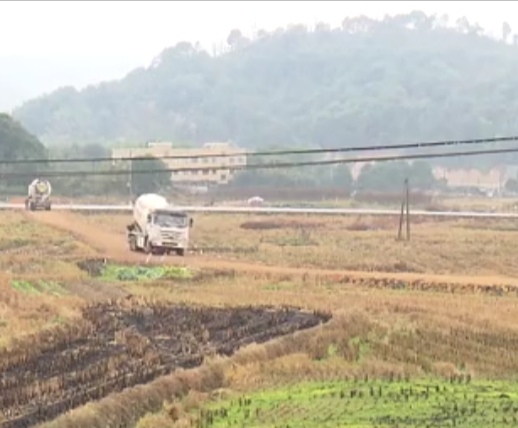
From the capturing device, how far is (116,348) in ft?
73.1

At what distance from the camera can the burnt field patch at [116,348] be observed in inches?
683

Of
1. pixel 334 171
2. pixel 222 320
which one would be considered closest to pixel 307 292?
pixel 222 320

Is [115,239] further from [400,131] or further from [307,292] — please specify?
[400,131]

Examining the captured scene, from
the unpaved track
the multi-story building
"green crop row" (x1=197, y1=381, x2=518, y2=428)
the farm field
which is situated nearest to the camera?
"green crop row" (x1=197, y1=381, x2=518, y2=428)

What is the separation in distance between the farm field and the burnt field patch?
2.1 inches

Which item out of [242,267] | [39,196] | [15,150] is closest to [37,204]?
[39,196]

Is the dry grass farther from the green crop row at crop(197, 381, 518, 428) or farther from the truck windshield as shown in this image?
the green crop row at crop(197, 381, 518, 428)

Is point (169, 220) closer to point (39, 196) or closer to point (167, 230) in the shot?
point (167, 230)

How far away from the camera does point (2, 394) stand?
1750 centimetres

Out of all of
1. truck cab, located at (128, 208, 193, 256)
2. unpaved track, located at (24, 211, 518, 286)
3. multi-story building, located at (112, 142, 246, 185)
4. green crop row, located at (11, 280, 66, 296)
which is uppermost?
multi-story building, located at (112, 142, 246, 185)

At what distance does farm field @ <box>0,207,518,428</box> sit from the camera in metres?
17.2

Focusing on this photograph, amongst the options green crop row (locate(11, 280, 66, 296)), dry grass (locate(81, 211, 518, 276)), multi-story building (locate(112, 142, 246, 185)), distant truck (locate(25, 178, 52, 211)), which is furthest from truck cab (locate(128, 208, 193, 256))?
multi-story building (locate(112, 142, 246, 185))

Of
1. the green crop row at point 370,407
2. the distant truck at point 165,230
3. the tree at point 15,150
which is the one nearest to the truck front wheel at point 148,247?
the distant truck at point 165,230

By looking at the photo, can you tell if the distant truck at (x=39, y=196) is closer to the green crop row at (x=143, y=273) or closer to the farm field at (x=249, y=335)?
the farm field at (x=249, y=335)
